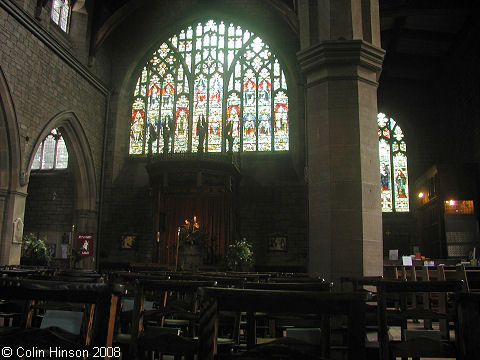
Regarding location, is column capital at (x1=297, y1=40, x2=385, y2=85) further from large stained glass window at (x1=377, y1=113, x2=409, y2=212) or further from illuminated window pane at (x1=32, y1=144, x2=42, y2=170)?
illuminated window pane at (x1=32, y1=144, x2=42, y2=170)

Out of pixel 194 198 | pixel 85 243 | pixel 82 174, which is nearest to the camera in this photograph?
pixel 85 243

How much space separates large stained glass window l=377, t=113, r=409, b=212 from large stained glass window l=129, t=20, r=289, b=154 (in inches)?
150

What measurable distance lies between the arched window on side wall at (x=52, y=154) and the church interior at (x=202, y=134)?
50 millimetres

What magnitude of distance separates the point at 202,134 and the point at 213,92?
3254mm

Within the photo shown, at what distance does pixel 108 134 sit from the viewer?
52.9ft

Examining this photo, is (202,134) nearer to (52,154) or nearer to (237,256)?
(237,256)

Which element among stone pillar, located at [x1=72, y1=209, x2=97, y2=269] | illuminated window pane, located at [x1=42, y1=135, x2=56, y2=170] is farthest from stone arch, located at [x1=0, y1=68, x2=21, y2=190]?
illuminated window pane, located at [x1=42, y1=135, x2=56, y2=170]

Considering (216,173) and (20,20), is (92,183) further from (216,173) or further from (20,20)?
(20,20)

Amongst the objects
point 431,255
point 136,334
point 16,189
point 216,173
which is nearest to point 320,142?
point 136,334

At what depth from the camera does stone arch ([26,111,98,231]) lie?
569 inches

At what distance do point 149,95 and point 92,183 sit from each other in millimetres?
3798

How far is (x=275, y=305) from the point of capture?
5.23ft

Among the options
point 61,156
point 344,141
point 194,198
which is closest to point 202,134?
point 194,198

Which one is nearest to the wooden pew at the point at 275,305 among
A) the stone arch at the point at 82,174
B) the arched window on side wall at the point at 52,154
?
the stone arch at the point at 82,174
